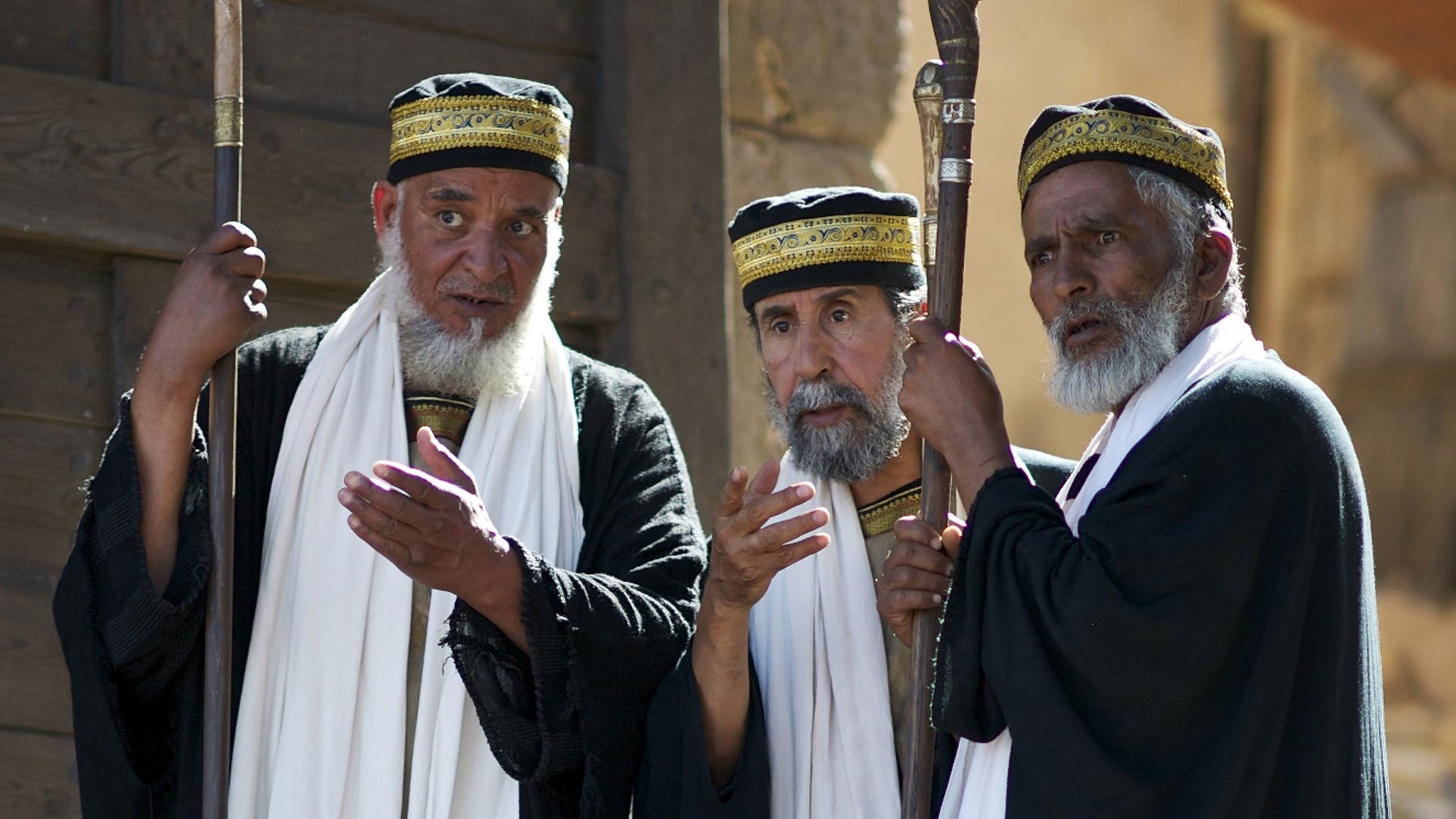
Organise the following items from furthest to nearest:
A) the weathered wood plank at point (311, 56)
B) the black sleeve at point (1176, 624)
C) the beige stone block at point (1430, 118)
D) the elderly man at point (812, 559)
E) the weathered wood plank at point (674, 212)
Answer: the beige stone block at point (1430, 118), the weathered wood plank at point (674, 212), the weathered wood plank at point (311, 56), the elderly man at point (812, 559), the black sleeve at point (1176, 624)

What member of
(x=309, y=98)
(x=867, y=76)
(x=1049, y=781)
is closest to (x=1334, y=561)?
(x=1049, y=781)

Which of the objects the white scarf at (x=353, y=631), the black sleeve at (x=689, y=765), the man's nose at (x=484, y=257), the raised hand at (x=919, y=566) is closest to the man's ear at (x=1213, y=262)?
the raised hand at (x=919, y=566)

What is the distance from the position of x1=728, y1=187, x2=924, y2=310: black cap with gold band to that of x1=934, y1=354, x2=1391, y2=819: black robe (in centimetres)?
105

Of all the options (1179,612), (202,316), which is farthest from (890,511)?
(202,316)

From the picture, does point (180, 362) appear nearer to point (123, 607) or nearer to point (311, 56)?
point (123, 607)

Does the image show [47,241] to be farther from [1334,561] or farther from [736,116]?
[1334,561]

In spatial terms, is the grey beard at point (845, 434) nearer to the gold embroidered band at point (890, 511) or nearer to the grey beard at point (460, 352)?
the gold embroidered band at point (890, 511)

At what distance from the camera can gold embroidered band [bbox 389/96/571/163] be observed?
13.8ft

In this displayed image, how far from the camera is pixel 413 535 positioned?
3.49 meters

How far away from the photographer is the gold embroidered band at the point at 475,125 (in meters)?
4.20

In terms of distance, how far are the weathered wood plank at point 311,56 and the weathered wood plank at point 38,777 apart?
1488 mm

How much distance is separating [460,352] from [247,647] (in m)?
0.74

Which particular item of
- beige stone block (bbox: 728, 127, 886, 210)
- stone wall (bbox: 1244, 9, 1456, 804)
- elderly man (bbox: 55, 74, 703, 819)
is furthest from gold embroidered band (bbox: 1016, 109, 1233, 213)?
stone wall (bbox: 1244, 9, 1456, 804)

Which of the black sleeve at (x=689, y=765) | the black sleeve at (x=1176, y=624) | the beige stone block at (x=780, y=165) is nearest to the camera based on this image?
the black sleeve at (x=1176, y=624)
